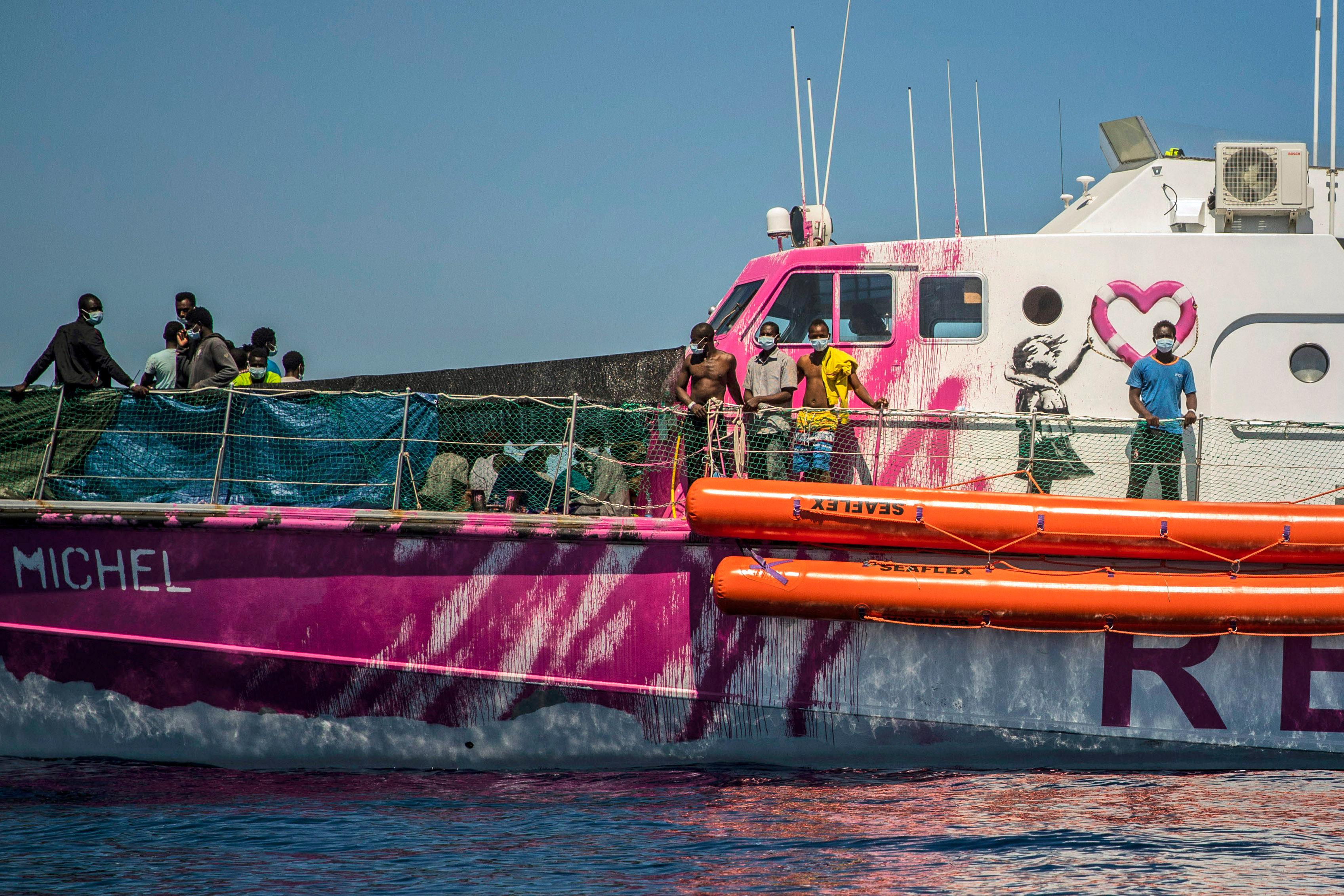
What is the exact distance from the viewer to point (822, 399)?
324 inches

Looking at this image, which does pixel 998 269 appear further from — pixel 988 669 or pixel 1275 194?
pixel 988 669

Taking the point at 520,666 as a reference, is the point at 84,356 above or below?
above

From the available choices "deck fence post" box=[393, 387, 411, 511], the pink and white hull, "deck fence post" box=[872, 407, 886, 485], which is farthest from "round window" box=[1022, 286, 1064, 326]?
"deck fence post" box=[393, 387, 411, 511]

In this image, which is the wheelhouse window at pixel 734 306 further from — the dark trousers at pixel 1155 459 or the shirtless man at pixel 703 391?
the dark trousers at pixel 1155 459

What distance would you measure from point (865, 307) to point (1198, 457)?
247cm

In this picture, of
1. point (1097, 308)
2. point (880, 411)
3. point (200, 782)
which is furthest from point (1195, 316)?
point (200, 782)

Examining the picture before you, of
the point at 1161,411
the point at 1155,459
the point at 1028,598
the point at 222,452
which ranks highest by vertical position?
the point at 1161,411

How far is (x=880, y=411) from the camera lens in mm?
7500

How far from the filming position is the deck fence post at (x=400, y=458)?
7.58 m

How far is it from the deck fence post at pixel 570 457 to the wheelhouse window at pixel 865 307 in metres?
2.14

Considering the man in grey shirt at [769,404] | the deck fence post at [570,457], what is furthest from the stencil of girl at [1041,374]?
the deck fence post at [570,457]

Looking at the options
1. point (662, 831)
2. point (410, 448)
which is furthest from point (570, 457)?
point (662, 831)

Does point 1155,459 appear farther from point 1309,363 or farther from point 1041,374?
point 1309,363

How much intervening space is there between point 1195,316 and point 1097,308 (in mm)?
697
